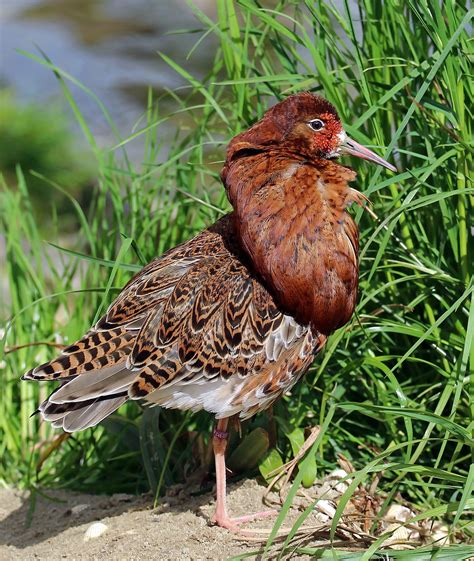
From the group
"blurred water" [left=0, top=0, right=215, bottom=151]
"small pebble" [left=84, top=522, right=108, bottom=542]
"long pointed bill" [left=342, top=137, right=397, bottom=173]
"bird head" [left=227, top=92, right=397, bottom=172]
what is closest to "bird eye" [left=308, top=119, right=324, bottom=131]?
"bird head" [left=227, top=92, right=397, bottom=172]

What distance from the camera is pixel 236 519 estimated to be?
138 inches

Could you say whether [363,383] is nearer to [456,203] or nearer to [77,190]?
[456,203]

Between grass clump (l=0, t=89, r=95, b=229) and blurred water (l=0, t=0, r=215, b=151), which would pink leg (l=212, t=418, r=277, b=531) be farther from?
blurred water (l=0, t=0, r=215, b=151)

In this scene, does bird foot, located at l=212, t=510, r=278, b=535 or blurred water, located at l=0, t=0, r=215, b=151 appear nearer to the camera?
bird foot, located at l=212, t=510, r=278, b=535

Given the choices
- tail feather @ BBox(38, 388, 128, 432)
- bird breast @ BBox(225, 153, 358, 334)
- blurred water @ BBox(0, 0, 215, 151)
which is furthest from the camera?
blurred water @ BBox(0, 0, 215, 151)

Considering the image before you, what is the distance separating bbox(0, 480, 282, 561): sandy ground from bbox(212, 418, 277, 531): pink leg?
31 mm

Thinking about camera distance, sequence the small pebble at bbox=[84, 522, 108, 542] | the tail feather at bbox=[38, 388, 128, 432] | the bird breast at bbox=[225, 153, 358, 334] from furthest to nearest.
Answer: the small pebble at bbox=[84, 522, 108, 542] < the tail feather at bbox=[38, 388, 128, 432] < the bird breast at bbox=[225, 153, 358, 334]

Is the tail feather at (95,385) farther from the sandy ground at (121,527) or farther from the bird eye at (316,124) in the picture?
the bird eye at (316,124)

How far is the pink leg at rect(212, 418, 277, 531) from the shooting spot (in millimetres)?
3484

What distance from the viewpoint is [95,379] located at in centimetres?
345

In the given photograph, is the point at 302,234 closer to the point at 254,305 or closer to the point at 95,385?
the point at 254,305

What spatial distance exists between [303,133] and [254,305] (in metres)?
0.60

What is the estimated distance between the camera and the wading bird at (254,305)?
131 inches

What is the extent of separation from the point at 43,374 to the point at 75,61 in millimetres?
7033
